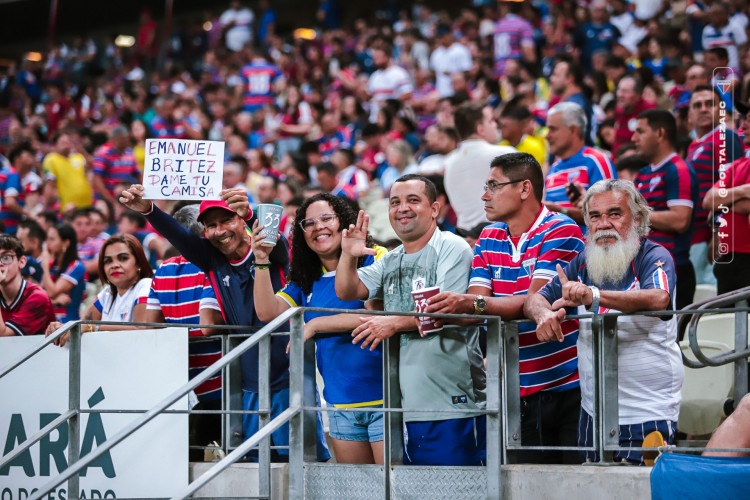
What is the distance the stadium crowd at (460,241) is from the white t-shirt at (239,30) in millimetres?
8913

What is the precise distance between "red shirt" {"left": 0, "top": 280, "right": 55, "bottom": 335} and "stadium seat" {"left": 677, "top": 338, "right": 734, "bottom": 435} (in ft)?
15.5

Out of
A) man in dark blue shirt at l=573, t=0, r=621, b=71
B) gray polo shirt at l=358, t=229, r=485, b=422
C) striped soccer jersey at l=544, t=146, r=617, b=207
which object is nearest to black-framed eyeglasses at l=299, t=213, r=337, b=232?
gray polo shirt at l=358, t=229, r=485, b=422

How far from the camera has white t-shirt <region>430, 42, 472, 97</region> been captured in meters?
17.4

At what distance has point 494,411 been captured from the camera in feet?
16.7

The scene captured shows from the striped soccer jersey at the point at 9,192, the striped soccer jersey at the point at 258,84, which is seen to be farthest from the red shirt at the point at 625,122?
the striped soccer jersey at the point at 258,84

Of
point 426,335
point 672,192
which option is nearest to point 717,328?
point 672,192

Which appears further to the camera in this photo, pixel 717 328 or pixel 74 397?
pixel 717 328

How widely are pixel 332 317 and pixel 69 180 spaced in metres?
10.9

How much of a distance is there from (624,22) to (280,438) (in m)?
12.6

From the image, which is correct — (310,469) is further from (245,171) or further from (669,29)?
(669,29)

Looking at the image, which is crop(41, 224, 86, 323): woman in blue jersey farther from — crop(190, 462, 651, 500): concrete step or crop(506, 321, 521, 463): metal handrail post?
crop(506, 321, 521, 463): metal handrail post

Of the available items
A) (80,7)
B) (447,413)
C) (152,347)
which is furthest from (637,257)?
(80,7)

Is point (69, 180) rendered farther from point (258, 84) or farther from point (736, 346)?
point (736, 346)

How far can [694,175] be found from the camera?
7.35 m
